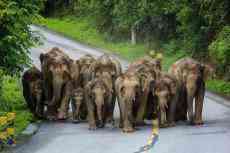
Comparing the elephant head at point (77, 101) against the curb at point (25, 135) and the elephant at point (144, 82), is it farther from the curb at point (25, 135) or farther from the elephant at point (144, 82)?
the elephant at point (144, 82)

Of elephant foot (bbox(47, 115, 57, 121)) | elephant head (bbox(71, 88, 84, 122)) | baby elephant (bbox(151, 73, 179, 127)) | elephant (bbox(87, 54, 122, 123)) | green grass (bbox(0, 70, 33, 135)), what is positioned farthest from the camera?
elephant foot (bbox(47, 115, 57, 121))

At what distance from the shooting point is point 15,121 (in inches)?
846

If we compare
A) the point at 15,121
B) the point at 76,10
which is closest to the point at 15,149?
the point at 15,121

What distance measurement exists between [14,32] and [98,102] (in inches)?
112

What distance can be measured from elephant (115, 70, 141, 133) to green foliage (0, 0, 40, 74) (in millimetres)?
2841

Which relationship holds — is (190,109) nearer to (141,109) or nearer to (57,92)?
(141,109)

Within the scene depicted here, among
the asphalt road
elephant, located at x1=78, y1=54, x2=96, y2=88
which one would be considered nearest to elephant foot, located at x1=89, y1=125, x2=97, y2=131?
the asphalt road

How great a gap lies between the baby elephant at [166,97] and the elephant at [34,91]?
3.47 m

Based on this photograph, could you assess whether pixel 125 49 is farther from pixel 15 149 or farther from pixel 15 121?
pixel 15 149

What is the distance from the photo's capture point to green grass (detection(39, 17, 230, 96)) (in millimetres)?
30409

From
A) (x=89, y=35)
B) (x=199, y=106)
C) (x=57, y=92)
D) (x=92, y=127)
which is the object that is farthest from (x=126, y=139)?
(x=89, y=35)

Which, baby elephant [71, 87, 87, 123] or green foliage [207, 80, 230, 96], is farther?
green foliage [207, 80, 230, 96]

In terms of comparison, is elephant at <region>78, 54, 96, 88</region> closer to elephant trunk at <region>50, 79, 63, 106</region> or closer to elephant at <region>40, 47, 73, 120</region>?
elephant at <region>40, 47, 73, 120</region>

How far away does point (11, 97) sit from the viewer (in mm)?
26594
